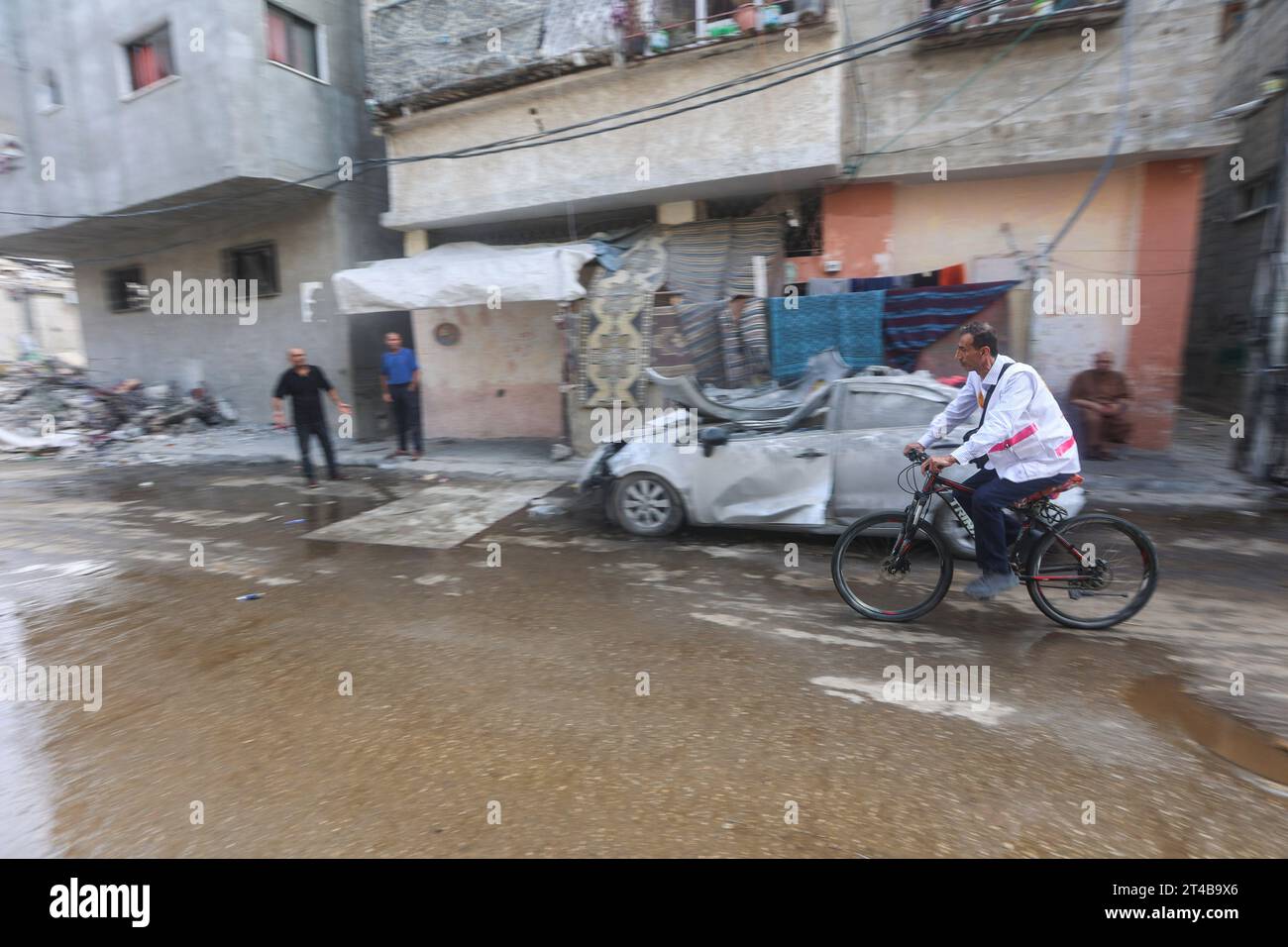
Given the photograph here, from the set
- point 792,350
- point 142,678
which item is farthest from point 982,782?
point 792,350

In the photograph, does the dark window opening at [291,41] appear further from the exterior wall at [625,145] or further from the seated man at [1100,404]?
the seated man at [1100,404]

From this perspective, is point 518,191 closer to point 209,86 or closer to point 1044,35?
point 209,86

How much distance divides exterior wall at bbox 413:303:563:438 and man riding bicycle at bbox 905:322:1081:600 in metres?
8.89

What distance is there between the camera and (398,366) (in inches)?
428

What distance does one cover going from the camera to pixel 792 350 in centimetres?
962

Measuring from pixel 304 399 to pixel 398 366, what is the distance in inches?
81.6

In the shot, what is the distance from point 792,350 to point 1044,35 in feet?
16.8

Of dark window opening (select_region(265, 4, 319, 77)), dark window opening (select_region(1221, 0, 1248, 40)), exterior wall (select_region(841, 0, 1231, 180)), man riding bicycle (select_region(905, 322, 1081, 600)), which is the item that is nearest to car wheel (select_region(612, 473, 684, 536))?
man riding bicycle (select_region(905, 322, 1081, 600))

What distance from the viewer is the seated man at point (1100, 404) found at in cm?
891

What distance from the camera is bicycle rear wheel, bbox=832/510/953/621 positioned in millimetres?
4352

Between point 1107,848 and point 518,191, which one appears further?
point 518,191

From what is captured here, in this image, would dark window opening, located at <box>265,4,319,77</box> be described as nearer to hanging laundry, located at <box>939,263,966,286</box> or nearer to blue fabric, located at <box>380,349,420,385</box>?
blue fabric, located at <box>380,349,420,385</box>

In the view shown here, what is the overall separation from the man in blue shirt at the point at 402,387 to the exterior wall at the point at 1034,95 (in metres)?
7.36

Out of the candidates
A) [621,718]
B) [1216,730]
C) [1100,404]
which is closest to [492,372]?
[1100,404]
